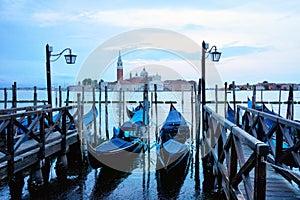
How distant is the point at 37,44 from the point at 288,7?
903cm

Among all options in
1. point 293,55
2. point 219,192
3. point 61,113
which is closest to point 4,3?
point 61,113

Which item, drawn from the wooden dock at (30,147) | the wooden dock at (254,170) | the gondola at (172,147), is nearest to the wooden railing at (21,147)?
the wooden dock at (30,147)

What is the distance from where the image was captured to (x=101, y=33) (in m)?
11.1

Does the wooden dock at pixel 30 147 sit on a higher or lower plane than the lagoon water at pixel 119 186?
higher

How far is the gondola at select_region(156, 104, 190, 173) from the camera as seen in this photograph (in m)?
6.43

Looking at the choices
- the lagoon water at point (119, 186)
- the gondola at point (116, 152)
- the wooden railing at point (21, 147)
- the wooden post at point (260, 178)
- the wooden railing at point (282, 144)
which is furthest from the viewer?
the gondola at point (116, 152)

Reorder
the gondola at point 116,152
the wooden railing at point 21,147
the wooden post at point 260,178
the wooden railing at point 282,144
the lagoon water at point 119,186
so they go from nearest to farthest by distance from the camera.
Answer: the wooden post at point 260,178 < the wooden railing at point 282,144 < the wooden railing at point 21,147 < the lagoon water at point 119,186 < the gondola at point 116,152

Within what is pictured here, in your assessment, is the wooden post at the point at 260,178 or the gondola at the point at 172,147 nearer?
the wooden post at the point at 260,178

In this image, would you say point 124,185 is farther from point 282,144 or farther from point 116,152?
point 282,144

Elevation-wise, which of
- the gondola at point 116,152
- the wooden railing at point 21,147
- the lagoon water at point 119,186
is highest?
the wooden railing at point 21,147

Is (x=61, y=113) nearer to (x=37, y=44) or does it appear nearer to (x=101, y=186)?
(x=101, y=186)

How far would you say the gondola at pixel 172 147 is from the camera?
6.43 meters

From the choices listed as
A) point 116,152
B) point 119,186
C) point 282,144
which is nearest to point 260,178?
point 282,144

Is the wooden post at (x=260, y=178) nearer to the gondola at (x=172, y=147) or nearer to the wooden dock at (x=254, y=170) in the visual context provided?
the wooden dock at (x=254, y=170)
